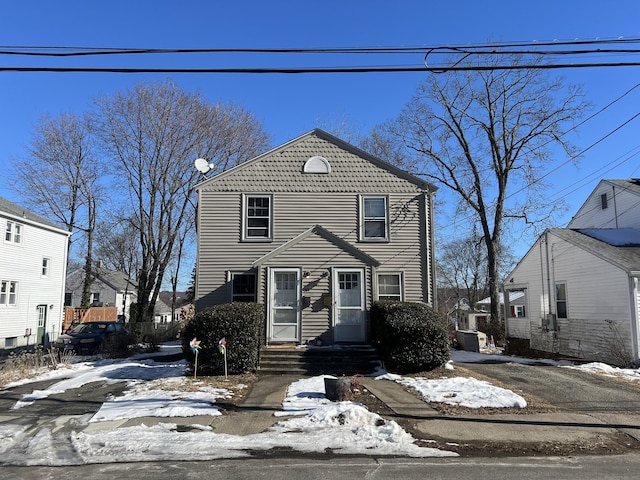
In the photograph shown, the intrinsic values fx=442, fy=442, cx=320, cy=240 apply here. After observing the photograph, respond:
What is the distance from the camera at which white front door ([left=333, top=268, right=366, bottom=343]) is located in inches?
539

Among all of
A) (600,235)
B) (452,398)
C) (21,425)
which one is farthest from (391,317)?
(600,235)

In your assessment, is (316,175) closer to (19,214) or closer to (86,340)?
(86,340)

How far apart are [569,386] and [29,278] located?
2495 cm

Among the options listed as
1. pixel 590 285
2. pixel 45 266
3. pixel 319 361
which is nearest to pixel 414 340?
pixel 319 361

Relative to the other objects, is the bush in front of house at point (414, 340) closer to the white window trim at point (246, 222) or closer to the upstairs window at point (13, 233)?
the white window trim at point (246, 222)

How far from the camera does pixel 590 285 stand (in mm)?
15438

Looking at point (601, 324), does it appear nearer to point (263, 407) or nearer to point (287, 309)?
point (287, 309)

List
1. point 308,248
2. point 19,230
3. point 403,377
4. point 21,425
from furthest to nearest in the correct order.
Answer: point 19,230, point 308,248, point 403,377, point 21,425

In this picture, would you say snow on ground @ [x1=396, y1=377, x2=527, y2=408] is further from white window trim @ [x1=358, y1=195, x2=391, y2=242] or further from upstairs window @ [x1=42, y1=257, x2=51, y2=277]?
upstairs window @ [x1=42, y1=257, x2=51, y2=277]

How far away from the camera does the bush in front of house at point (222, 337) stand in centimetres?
1108

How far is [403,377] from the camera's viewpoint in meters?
10.9

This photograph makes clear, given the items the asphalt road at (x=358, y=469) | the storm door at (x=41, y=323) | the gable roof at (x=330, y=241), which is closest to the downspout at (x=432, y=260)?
the gable roof at (x=330, y=241)

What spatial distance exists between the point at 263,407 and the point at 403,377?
159 inches

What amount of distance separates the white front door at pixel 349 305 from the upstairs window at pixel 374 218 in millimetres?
2007
